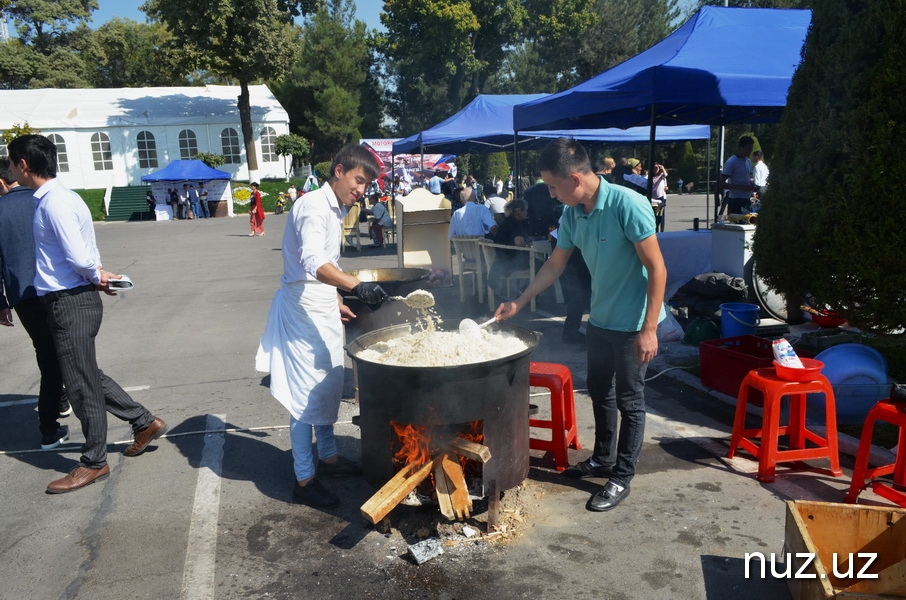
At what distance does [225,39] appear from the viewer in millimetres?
36250

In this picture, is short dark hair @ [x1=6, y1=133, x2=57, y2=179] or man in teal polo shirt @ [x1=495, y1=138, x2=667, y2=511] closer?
man in teal polo shirt @ [x1=495, y1=138, x2=667, y2=511]

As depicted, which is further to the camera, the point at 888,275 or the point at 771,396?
the point at 888,275

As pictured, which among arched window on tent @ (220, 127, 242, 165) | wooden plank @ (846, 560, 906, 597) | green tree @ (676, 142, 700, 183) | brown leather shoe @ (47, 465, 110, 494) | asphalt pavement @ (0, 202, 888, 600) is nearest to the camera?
wooden plank @ (846, 560, 906, 597)

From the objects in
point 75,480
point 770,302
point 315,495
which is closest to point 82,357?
point 75,480

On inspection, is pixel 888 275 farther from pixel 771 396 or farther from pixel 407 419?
pixel 407 419

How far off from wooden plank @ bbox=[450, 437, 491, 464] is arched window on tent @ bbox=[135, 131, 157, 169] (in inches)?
1576

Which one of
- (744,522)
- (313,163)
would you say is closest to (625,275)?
(744,522)

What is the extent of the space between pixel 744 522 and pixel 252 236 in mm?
20965

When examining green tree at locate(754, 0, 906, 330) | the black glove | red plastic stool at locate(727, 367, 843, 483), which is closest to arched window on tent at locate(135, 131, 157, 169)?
green tree at locate(754, 0, 906, 330)

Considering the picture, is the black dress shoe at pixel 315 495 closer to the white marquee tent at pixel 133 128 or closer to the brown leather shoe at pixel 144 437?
the brown leather shoe at pixel 144 437

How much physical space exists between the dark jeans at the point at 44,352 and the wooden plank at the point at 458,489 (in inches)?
118

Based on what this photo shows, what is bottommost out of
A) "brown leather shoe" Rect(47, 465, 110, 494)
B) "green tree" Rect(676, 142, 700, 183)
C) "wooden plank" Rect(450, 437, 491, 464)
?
"brown leather shoe" Rect(47, 465, 110, 494)

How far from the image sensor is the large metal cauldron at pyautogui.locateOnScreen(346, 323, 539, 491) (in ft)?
11.0

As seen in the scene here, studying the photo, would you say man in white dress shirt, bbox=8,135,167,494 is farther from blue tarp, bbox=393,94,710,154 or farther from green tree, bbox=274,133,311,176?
green tree, bbox=274,133,311,176
